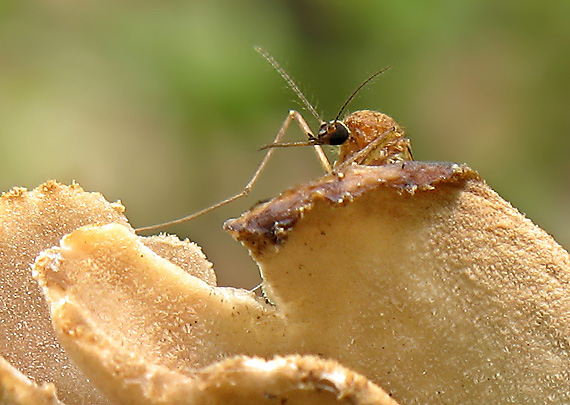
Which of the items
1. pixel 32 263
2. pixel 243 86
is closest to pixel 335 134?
pixel 32 263

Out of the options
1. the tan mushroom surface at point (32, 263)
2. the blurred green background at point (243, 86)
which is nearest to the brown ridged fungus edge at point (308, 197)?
the tan mushroom surface at point (32, 263)

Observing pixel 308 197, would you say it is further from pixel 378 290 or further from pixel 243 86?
pixel 243 86

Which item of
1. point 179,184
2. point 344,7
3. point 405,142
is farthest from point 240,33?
point 405,142

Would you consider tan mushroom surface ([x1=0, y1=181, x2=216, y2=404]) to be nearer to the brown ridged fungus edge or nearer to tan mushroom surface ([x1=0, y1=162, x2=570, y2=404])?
tan mushroom surface ([x1=0, y1=162, x2=570, y2=404])

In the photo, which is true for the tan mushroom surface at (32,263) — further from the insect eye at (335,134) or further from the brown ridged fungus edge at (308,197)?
the insect eye at (335,134)

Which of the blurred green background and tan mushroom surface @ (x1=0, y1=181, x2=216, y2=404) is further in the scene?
the blurred green background

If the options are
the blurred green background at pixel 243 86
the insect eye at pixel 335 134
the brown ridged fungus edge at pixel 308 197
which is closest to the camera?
the brown ridged fungus edge at pixel 308 197

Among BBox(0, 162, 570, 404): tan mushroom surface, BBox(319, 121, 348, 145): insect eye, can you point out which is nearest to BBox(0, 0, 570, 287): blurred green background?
BBox(319, 121, 348, 145): insect eye
